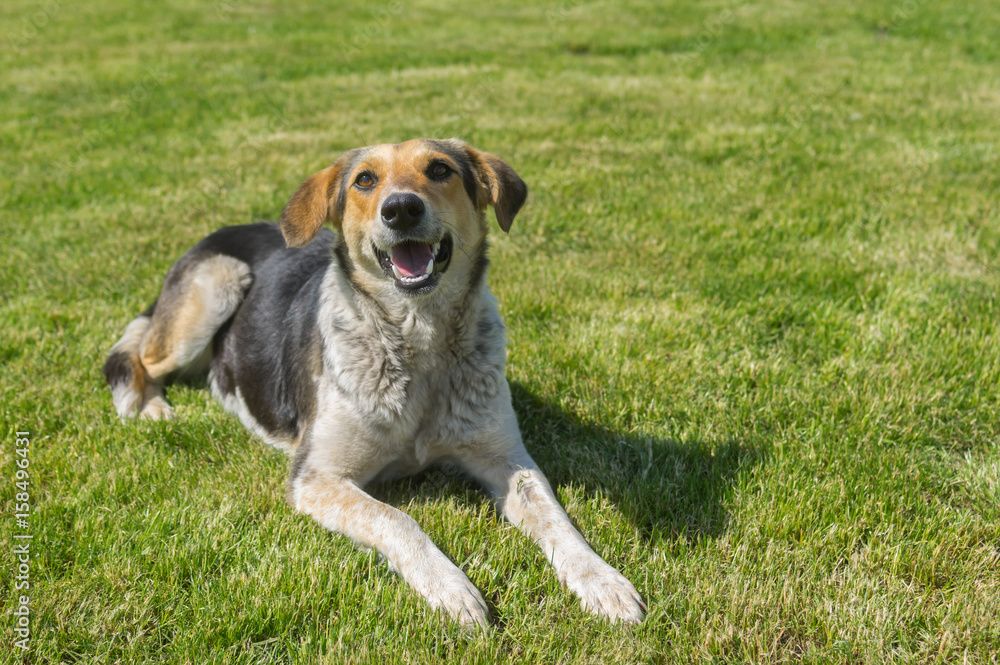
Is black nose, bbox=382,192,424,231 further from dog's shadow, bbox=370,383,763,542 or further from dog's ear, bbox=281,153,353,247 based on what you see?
dog's shadow, bbox=370,383,763,542

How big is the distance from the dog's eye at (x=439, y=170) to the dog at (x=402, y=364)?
0.04ft

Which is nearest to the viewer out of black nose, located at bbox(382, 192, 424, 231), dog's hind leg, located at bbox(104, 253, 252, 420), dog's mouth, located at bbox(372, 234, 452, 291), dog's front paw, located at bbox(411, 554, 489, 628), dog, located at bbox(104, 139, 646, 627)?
dog's front paw, located at bbox(411, 554, 489, 628)

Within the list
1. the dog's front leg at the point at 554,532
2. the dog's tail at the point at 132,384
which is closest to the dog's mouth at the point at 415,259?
the dog's front leg at the point at 554,532

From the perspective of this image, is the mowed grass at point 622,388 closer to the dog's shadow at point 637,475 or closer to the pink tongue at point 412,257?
the dog's shadow at point 637,475

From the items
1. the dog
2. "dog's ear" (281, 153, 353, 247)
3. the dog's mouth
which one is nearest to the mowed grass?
the dog

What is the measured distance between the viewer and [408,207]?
11.1 ft

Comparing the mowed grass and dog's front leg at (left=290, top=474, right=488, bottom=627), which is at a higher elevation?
dog's front leg at (left=290, top=474, right=488, bottom=627)

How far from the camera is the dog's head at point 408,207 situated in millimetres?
3451

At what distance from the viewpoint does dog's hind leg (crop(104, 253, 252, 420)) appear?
471cm

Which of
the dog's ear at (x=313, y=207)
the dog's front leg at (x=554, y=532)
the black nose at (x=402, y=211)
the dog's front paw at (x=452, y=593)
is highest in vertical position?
the black nose at (x=402, y=211)

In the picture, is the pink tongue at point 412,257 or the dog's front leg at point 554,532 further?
the pink tongue at point 412,257

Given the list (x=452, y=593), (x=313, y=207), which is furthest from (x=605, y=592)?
(x=313, y=207)

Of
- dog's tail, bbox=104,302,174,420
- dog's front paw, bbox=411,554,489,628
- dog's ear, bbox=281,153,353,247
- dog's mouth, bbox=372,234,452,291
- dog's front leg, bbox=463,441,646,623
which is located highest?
dog's ear, bbox=281,153,353,247

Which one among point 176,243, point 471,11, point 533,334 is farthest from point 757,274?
point 471,11
